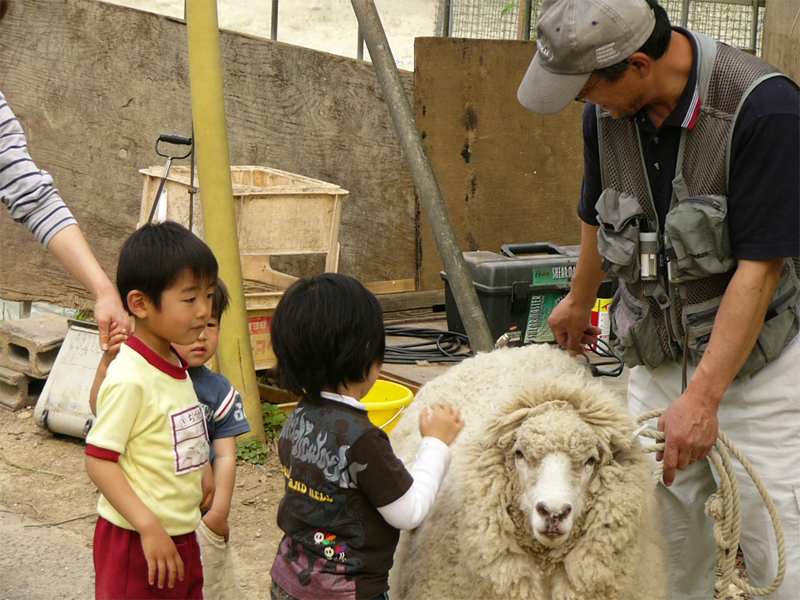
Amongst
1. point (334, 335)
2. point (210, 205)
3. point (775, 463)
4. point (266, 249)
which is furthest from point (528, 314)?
point (334, 335)

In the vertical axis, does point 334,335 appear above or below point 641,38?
below

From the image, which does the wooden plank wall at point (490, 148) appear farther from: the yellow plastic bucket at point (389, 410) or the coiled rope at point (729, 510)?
the coiled rope at point (729, 510)

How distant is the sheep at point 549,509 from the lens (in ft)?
6.77

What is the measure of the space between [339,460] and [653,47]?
52.2 inches

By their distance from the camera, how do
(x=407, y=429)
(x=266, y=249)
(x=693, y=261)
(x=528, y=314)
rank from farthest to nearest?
(x=528, y=314) < (x=266, y=249) < (x=407, y=429) < (x=693, y=261)

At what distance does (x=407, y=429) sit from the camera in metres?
2.92

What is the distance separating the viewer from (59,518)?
380 centimetres

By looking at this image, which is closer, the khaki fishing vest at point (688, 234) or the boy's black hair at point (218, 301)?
the khaki fishing vest at point (688, 234)

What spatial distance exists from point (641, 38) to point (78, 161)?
A: 4236 millimetres

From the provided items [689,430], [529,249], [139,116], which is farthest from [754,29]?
[689,430]

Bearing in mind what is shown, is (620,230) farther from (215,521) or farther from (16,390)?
(16,390)

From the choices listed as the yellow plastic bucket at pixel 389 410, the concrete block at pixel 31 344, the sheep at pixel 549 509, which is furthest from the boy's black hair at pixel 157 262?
the concrete block at pixel 31 344

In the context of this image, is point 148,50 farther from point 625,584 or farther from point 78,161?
point 625,584

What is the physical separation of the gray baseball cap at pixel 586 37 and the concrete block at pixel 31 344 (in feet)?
12.3
